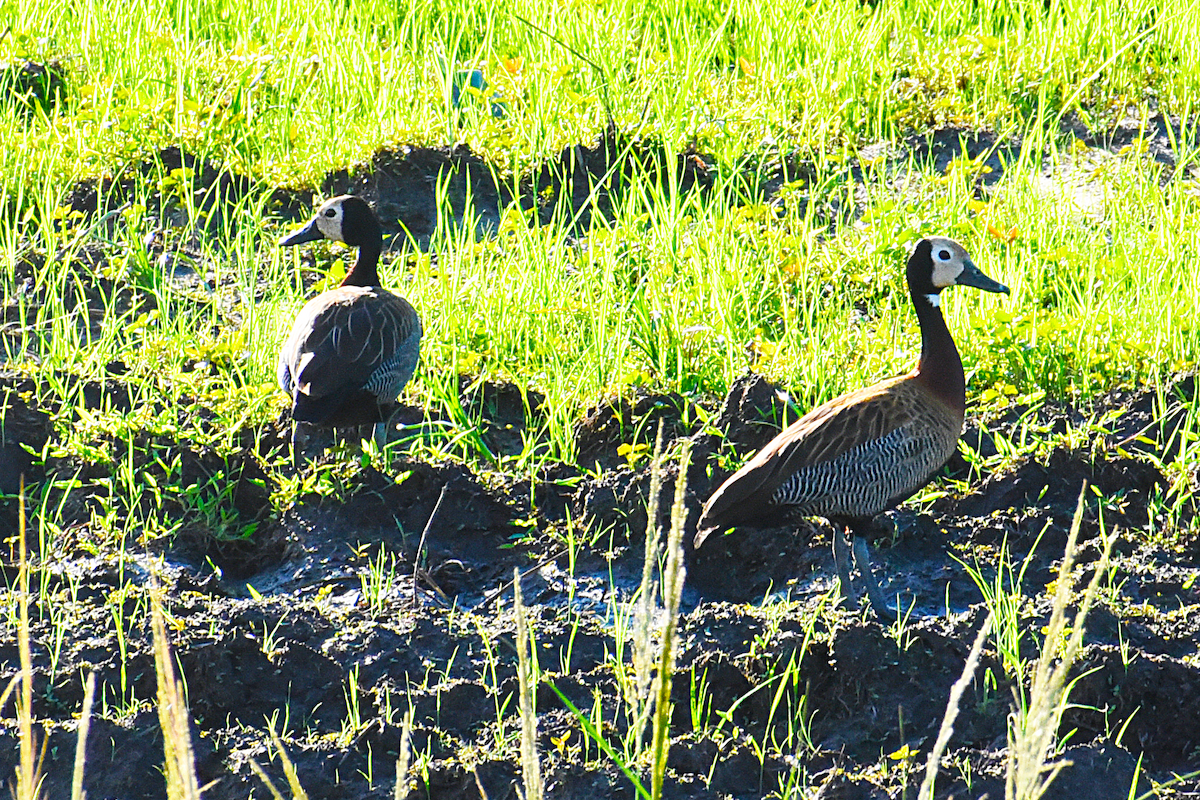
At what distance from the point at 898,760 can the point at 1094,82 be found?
16.5 ft

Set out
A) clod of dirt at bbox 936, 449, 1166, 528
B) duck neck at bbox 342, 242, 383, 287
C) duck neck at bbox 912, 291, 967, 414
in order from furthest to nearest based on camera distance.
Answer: duck neck at bbox 342, 242, 383, 287
clod of dirt at bbox 936, 449, 1166, 528
duck neck at bbox 912, 291, 967, 414

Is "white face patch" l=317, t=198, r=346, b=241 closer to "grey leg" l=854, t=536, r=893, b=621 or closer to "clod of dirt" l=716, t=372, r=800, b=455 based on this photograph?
"clod of dirt" l=716, t=372, r=800, b=455

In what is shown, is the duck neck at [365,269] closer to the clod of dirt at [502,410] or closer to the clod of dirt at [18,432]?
the clod of dirt at [502,410]

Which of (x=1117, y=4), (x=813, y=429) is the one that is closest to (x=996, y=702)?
(x=813, y=429)

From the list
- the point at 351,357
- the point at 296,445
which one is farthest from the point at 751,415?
the point at 296,445

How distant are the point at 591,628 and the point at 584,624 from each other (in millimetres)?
27

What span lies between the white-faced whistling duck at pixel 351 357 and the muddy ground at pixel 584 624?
25 centimetres

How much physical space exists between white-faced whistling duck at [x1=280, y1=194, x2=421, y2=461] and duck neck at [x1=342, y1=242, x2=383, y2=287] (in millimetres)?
318

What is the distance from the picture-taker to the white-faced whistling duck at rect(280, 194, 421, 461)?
4.75 meters

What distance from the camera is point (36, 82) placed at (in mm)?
7660

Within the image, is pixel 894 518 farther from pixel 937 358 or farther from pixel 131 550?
pixel 131 550

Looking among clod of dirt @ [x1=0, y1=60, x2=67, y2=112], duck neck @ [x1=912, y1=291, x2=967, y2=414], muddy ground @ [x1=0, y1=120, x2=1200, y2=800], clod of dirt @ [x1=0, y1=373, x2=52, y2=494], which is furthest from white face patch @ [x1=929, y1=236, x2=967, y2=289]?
clod of dirt @ [x1=0, y1=60, x2=67, y2=112]

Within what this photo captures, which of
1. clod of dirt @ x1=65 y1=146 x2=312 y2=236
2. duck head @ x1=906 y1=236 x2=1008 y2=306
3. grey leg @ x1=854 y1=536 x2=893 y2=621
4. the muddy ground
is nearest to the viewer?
the muddy ground

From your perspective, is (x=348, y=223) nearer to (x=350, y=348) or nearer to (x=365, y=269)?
(x=365, y=269)
